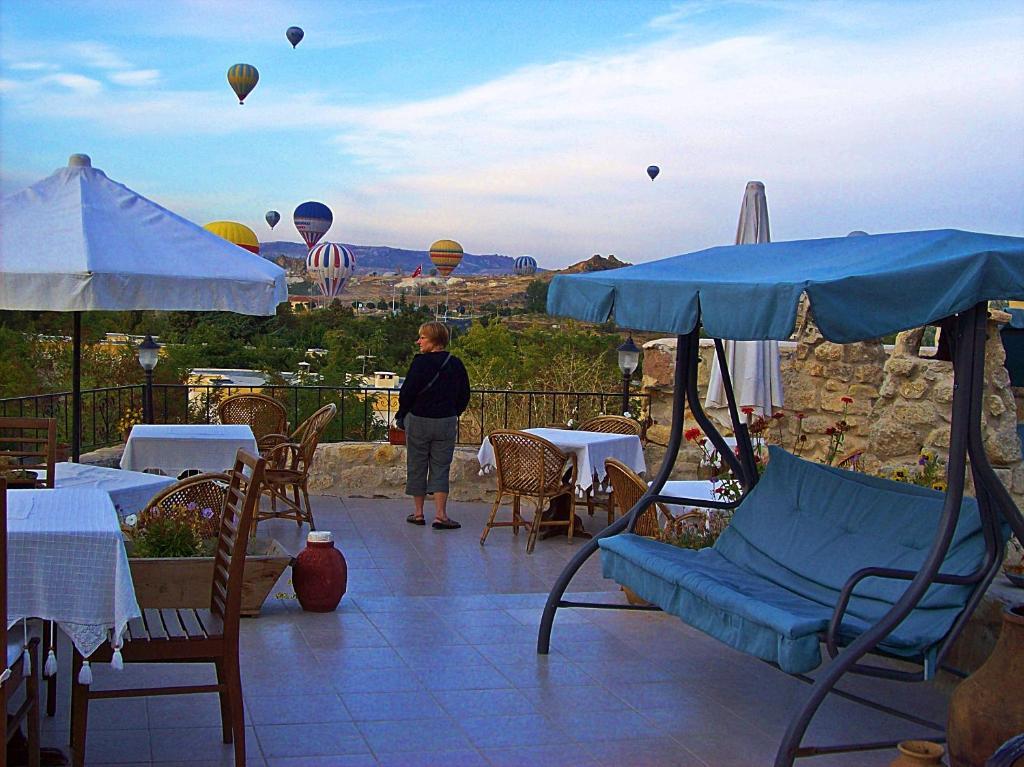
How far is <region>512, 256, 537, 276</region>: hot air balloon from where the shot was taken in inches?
1398

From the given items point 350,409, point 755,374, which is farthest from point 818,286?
point 350,409

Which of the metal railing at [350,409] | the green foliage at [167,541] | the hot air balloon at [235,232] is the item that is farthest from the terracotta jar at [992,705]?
the hot air balloon at [235,232]

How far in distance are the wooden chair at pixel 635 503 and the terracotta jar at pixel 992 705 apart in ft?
7.33

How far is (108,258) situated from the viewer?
494cm

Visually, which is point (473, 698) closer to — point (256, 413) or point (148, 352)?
point (256, 413)

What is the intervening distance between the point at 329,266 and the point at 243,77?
230 inches

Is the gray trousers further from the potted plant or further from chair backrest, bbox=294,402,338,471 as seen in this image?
the potted plant

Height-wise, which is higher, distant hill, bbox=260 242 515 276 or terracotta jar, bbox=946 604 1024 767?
distant hill, bbox=260 242 515 276

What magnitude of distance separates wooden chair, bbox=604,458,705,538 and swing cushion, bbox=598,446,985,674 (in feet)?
2.07

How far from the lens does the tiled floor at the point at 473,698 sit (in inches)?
142

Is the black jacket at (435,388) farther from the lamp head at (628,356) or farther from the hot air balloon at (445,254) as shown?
the hot air balloon at (445,254)

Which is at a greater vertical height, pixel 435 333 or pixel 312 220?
pixel 312 220

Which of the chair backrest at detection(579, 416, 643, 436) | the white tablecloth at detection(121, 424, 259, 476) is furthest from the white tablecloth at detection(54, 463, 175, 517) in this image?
the chair backrest at detection(579, 416, 643, 436)

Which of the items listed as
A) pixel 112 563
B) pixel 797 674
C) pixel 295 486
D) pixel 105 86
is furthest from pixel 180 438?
pixel 105 86
